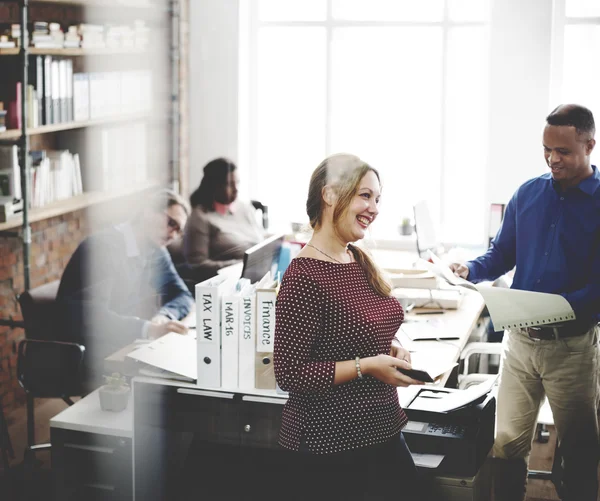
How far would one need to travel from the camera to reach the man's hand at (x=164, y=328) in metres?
3.09

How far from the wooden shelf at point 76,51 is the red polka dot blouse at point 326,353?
218cm

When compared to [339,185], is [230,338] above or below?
below

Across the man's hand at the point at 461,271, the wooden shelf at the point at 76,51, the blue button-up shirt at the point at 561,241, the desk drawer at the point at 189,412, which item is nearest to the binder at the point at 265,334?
the desk drawer at the point at 189,412

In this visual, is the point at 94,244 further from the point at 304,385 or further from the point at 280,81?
the point at 280,81

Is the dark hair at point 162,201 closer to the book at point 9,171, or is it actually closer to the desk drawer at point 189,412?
the book at point 9,171

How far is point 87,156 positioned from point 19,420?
139 cm

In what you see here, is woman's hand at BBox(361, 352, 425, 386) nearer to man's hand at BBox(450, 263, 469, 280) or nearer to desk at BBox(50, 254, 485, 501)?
desk at BBox(50, 254, 485, 501)

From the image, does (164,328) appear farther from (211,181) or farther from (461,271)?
(211,181)

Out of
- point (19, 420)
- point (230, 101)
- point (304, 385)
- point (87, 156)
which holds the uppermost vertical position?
point (230, 101)

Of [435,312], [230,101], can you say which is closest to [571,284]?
[435,312]

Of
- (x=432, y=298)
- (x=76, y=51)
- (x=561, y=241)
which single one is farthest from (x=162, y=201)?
(x=561, y=241)

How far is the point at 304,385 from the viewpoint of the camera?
1787 mm

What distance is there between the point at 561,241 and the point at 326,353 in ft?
3.57

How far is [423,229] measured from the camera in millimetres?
4016
